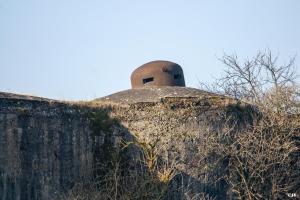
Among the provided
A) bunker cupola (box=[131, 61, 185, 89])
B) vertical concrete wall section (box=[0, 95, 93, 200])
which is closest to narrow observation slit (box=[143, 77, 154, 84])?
bunker cupola (box=[131, 61, 185, 89])

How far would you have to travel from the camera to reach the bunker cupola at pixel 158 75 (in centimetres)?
1477

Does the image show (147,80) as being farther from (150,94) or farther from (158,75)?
(150,94)

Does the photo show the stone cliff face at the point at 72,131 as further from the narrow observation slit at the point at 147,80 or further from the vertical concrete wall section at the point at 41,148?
the narrow observation slit at the point at 147,80

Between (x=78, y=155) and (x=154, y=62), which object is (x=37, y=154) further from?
(x=154, y=62)

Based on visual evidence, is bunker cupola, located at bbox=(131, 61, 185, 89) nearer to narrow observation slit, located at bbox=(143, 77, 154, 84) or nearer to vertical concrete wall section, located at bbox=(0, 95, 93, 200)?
narrow observation slit, located at bbox=(143, 77, 154, 84)

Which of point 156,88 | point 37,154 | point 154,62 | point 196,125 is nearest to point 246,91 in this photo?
point 154,62

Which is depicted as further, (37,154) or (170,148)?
(170,148)

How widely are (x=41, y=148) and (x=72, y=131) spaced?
0.85m

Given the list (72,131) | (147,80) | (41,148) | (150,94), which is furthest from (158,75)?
(41,148)

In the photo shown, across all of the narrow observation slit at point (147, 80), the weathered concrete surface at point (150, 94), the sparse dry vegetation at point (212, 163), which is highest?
the narrow observation slit at point (147, 80)

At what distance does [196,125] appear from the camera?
38.7ft

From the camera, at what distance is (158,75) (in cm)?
1477

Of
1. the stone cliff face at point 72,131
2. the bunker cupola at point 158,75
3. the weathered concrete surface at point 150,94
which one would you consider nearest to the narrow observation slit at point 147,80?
the bunker cupola at point 158,75

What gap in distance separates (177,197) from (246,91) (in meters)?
10.3
